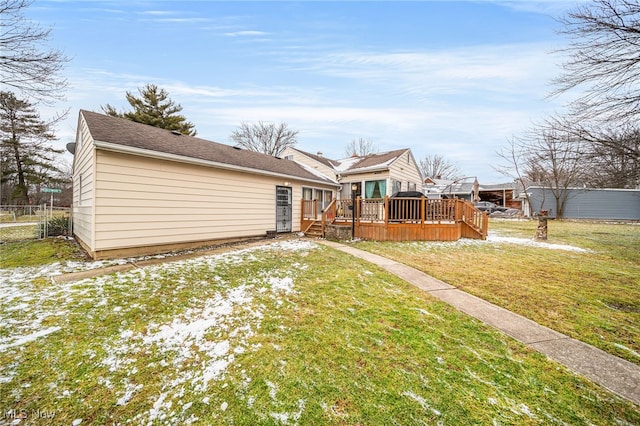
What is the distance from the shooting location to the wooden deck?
991 cm

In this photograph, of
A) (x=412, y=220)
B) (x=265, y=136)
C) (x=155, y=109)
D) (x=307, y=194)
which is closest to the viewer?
(x=412, y=220)

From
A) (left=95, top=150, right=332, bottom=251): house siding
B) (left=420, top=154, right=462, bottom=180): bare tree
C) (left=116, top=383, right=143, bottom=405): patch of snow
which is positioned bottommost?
(left=116, top=383, right=143, bottom=405): patch of snow

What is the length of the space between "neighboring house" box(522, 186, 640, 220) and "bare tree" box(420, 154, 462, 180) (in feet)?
73.8

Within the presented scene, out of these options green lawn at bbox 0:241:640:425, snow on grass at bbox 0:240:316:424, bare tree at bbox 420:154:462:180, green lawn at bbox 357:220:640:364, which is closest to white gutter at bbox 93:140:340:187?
snow on grass at bbox 0:240:316:424

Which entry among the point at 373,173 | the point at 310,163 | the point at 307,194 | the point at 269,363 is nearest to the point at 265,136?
the point at 310,163

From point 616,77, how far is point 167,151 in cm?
1204

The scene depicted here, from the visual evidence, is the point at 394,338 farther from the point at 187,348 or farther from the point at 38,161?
the point at 38,161

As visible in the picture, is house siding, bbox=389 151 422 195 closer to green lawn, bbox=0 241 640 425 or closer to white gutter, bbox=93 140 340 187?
white gutter, bbox=93 140 340 187

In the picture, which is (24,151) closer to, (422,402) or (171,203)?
(171,203)

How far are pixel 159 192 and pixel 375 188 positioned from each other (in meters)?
10.5

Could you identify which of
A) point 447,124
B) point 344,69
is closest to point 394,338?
point 344,69

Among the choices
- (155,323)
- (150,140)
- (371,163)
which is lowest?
(155,323)

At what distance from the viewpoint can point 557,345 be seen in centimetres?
287

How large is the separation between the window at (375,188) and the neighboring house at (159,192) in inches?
235
